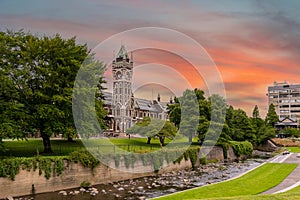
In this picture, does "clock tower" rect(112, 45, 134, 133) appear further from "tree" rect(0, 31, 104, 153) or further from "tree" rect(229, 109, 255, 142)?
"tree" rect(0, 31, 104, 153)

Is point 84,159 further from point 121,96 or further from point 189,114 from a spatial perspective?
point 121,96

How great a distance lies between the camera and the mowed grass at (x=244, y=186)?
24.9 meters

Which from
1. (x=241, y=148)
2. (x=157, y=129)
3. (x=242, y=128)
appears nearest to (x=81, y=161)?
(x=157, y=129)

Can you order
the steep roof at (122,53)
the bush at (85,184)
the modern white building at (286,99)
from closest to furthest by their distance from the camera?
the bush at (85,184) < the steep roof at (122,53) < the modern white building at (286,99)

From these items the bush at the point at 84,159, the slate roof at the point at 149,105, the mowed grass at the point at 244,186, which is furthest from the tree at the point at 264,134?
the bush at the point at 84,159

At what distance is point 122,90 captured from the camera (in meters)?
96.8

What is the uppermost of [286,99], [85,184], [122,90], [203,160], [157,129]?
[286,99]

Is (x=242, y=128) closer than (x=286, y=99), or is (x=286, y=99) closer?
(x=242, y=128)

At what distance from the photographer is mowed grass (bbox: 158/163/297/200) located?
24922 millimetres

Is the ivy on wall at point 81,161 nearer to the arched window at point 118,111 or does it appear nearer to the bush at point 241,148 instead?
the bush at point 241,148

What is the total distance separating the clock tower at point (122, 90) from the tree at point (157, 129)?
39026mm

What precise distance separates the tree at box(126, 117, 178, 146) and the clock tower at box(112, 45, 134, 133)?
39.0m

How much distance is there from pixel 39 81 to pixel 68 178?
33.0ft

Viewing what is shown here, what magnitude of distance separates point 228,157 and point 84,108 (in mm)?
32298
